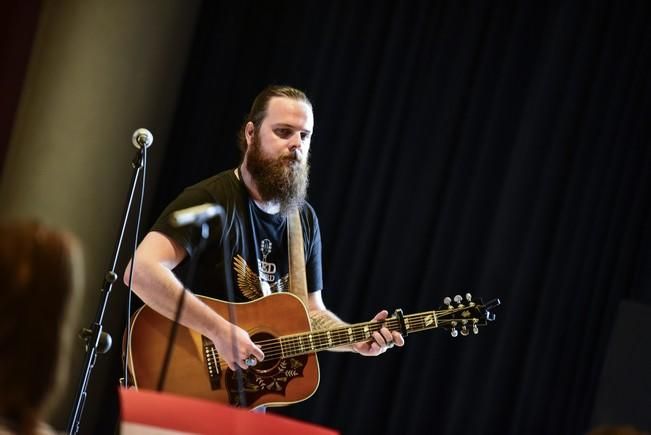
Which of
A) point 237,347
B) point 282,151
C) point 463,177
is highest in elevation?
point 463,177

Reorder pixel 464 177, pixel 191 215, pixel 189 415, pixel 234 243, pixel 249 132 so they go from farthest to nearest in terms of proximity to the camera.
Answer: pixel 464 177 < pixel 249 132 < pixel 234 243 < pixel 191 215 < pixel 189 415

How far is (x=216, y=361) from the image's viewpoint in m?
3.54

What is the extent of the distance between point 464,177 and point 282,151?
1790 millimetres

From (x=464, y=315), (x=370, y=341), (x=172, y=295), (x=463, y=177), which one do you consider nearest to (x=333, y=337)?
(x=370, y=341)

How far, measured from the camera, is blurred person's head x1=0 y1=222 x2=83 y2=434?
1506 millimetres

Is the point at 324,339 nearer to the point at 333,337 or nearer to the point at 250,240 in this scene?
the point at 333,337

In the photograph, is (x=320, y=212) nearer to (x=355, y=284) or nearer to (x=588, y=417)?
(x=355, y=284)

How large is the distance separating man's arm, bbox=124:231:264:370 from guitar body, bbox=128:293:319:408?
4.5 inches

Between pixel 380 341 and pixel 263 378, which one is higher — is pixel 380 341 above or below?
above

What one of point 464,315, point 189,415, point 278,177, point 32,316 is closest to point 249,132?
point 278,177

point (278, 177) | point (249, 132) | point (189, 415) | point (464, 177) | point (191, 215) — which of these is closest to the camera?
point (189, 415)

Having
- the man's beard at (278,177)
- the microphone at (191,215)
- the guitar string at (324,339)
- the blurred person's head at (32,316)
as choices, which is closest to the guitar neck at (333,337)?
the guitar string at (324,339)

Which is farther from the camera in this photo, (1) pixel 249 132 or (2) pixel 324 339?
(1) pixel 249 132

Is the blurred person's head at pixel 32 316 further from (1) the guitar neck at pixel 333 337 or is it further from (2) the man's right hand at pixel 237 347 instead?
(1) the guitar neck at pixel 333 337
